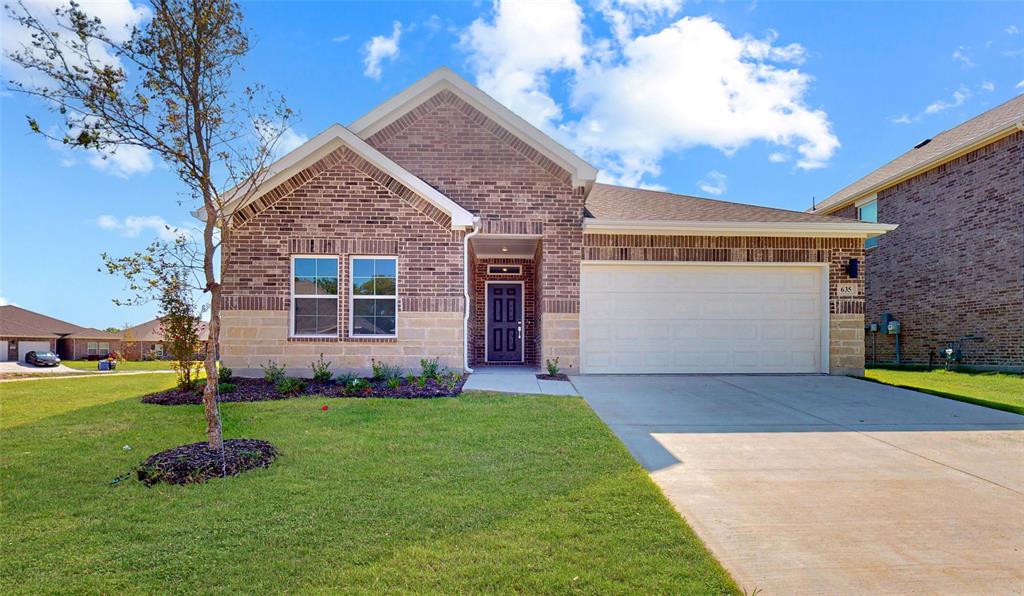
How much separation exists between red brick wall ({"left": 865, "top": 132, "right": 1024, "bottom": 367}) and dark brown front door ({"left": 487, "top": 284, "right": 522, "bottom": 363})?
1253 centimetres

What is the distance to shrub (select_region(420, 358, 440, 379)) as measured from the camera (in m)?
9.73

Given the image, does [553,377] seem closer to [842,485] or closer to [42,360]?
[842,485]

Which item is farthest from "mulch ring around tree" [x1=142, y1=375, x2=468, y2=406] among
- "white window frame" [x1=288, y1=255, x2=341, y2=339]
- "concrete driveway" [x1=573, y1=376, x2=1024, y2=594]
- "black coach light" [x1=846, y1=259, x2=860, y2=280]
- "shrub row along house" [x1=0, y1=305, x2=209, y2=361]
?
"shrub row along house" [x1=0, y1=305, x2=209, y2=361]

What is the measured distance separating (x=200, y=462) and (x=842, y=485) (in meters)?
5.69

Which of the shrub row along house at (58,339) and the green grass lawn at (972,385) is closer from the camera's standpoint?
the green grass lawn at (972,385)

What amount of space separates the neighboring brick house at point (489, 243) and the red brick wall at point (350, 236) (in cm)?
3

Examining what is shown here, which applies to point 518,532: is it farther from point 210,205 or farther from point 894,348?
point 894,348

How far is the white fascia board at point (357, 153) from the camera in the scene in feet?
33.4

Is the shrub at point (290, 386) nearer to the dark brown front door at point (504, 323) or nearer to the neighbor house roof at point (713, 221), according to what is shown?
the dark brown front door at point (504, 323)

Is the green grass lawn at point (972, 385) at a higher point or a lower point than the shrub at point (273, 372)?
lower

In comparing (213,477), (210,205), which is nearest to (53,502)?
(213,477)

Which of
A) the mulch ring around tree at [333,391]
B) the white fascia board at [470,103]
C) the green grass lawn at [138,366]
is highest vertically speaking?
the white fascia board at [470,103]

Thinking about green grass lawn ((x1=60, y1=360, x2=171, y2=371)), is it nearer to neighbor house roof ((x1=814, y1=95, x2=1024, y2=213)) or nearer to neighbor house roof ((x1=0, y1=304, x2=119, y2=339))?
neighbor house roof ((x1=0, y1=304, x2=119, y2=339))

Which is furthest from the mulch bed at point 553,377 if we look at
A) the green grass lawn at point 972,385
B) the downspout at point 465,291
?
the green grass lawn at point 972,385
